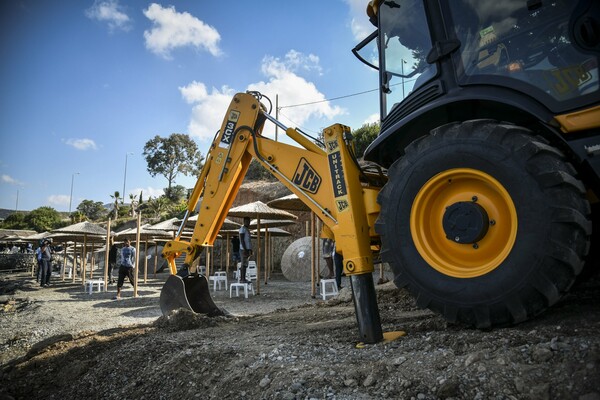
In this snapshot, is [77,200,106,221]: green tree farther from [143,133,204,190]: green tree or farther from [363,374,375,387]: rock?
[363,374,375,387]: rock

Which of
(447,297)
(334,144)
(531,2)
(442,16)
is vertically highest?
(442,16)

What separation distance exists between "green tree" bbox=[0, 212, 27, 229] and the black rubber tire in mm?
64861

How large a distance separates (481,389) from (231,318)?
4.25 meters

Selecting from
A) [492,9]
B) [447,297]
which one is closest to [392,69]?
[492,9]

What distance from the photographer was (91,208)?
6141cm

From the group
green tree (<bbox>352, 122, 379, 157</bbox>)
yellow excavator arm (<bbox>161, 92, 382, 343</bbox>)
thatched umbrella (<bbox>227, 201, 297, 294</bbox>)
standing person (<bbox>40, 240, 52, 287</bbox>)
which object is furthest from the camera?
green tree (<bbox>352, 122, 379, 157</bbox>)

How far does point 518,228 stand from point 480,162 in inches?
20.0

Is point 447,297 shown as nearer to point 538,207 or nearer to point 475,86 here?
point 538,207

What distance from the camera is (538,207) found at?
251 centimetres

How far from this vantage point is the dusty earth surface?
213 centimetres

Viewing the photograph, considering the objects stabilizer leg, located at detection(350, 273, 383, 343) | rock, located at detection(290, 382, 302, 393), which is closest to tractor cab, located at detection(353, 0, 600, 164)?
stabilizer leg, located at detection(350, 273, 383, 343)

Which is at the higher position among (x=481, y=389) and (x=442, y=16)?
(x=442, y=16)

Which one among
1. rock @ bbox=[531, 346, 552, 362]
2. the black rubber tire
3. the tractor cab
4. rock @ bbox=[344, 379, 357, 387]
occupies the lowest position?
rock @ bbox=[344, 379, 357, 387]

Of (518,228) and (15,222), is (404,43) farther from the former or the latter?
(15,222)
